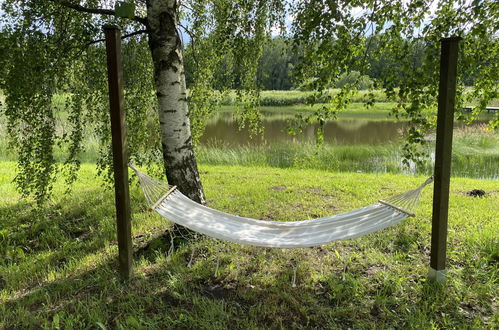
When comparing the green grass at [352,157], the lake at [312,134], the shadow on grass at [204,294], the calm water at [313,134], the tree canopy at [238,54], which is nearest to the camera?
the shadow on grass at [204,294]

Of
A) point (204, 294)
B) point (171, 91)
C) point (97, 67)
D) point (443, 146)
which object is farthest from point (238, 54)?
point (204, 294)

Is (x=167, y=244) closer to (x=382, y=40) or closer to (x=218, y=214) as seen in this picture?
(x=218, y=214)

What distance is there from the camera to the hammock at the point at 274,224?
2.19 metres

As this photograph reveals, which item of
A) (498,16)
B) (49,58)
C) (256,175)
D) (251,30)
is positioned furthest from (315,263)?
(256,175)

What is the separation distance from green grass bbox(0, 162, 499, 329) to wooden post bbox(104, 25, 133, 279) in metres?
0.36

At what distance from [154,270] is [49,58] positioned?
1.74 metres

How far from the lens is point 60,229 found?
3.60 metres

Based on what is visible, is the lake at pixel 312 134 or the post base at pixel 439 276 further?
the lake at pixel 312 134

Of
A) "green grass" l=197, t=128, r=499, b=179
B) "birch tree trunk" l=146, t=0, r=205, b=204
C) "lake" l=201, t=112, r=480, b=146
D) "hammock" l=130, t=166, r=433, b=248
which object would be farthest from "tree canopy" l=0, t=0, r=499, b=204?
"lake" l=201, t=112, r=480, b=146

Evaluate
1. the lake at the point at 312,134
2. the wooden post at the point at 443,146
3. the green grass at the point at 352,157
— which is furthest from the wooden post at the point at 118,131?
the lake at the point at 312,134

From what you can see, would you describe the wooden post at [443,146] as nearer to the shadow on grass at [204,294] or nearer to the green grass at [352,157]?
the shadow on grass at [204,294]

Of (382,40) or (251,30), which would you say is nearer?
(382,40)

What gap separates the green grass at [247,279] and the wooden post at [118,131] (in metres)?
0.36

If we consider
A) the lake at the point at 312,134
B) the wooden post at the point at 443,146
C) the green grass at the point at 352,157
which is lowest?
the green grass at the point at 352,157
